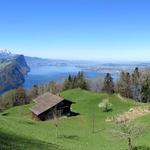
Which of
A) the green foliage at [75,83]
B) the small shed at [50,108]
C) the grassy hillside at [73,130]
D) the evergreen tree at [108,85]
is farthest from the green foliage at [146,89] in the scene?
the small shed at [50,108]

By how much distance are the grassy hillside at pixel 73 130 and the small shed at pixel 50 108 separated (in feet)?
10.4

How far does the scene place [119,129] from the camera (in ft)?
137

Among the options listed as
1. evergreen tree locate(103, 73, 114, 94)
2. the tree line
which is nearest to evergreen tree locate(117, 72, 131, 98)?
the tree line

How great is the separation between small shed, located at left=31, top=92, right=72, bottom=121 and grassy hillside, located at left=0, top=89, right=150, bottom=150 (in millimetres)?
3181

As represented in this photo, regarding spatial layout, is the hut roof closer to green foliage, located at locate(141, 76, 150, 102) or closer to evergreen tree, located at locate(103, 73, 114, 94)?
green foliage, located at locate(141, 76, 150, 102)

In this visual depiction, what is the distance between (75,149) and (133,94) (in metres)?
120

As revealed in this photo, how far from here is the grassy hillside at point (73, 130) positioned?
36.8 m

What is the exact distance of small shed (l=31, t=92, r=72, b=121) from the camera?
88.9 meters

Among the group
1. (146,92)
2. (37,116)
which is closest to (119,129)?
(37,116)

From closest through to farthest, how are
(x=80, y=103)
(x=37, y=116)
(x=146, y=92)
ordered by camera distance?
(x=37, y=116) → (x=80, y=103) → (x=146, y=92)

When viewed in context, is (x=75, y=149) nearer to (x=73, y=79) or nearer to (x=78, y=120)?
(x=78, y=120)

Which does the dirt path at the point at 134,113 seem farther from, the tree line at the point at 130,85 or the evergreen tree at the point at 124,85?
the evergreen tree at the point at 124,85

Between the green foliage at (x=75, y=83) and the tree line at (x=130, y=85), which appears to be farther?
the green foliage at (x=75, y=83)

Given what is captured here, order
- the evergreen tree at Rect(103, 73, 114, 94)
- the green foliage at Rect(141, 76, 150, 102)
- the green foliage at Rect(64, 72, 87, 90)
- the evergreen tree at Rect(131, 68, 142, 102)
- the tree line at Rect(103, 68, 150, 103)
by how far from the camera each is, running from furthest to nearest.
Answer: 1. the green foliage at Rect(64, 72, 87, 90)
2. the evergreen tree at Rect(103, 73, 114, 94)
3. the tree line at Rect(103, 68, 150, 103)
4. the evergreen tree at Rect(131, 68, 142, 102)
5. the green foliage at Rect(141, 76, 150, 102)
